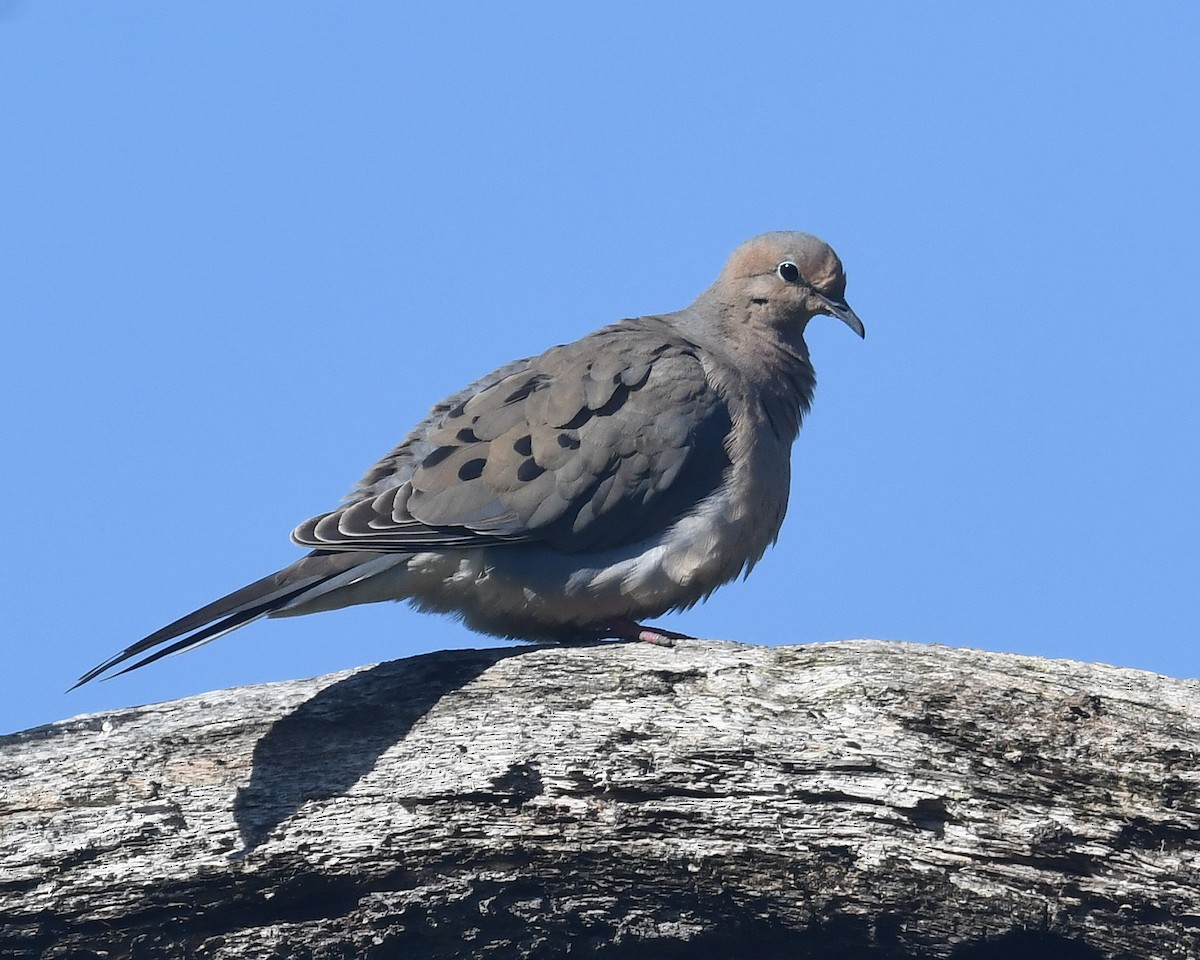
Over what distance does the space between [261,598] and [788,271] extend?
2911 mm

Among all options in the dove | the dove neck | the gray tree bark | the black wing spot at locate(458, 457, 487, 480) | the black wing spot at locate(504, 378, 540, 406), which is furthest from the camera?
Answer: the dove neck

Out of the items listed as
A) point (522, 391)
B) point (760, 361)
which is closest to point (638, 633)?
point (522, 391)

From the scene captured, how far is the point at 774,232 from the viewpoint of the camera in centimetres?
663

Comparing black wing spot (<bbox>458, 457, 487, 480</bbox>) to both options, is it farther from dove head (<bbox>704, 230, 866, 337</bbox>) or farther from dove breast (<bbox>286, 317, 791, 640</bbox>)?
dove head (<bbox>704, 230, 866, 337</bbox>)

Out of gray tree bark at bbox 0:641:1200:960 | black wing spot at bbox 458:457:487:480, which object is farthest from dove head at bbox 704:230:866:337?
gray tree bark at bbox 0:641:1200:960

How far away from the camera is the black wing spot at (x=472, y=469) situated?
529 cm

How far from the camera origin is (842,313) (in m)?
6.52

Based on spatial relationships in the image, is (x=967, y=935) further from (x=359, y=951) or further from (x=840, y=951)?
(x=359, y=951)

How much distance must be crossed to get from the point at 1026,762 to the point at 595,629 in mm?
1815

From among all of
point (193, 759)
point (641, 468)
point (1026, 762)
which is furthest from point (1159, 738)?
point (193, 759)

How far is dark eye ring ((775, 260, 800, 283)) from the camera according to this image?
6488 millimetres

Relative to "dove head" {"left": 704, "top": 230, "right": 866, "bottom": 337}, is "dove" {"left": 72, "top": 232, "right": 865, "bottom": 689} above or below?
below

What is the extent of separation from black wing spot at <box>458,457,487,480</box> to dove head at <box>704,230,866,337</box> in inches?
65.3

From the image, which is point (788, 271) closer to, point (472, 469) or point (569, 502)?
point (569, 502)
